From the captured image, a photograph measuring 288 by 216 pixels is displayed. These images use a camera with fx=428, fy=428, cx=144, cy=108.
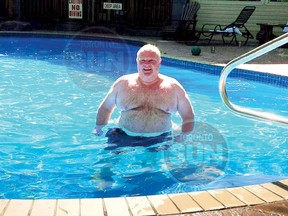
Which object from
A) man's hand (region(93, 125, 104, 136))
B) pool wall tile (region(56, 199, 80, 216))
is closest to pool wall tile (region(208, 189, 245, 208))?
pool wall tile (region(56, 199, 80, 216))

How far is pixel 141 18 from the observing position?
631 inches

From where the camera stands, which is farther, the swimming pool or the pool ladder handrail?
the swimming pool

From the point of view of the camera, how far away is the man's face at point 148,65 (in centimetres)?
411

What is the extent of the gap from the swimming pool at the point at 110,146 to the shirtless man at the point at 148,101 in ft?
0.74

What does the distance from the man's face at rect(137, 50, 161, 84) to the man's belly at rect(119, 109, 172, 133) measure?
1.08ft

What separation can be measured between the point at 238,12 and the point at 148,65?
11.5 m

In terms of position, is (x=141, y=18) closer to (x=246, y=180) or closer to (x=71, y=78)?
(x=71, y=78)

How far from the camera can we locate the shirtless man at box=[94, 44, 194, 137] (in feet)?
14.1

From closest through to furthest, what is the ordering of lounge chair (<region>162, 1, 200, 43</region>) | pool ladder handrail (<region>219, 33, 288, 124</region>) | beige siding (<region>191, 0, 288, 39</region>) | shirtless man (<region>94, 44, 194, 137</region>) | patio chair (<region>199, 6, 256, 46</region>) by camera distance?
1. pool ladder handrail (<region>219, 33, 288, 124</region>)
2. shirtless man (<region>94, 44, 194, 137</region>)
3. patio chair (<region>199, 6, 256, 46</region>)
4. lounge chair (<region>162, 1, 200, 43</region>)
5. beige siding (<region>191, 0, 288, 39</region>)

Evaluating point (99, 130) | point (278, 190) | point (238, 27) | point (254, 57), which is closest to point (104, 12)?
point (238, 27)

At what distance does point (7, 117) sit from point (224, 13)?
1073 centimetres

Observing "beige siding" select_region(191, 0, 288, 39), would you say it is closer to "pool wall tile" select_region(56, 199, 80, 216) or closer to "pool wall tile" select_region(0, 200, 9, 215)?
"pool wall tile" select_region(56, 199, 80, 216)

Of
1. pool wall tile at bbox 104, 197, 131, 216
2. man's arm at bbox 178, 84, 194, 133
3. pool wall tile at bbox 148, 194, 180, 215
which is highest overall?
man's arm at bbox 178, 84, 194, 133

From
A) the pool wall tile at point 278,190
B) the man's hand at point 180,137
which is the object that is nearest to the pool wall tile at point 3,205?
the pool wall tile at point 278,190
